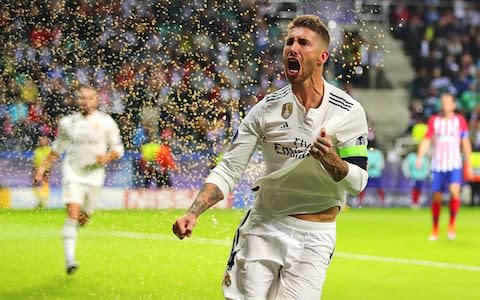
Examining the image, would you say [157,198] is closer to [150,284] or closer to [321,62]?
[150,284]

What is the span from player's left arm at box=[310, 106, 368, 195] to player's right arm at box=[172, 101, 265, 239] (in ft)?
1.45

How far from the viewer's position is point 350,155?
5.24m

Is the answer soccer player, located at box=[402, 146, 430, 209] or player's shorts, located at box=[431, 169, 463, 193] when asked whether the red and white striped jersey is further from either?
soccer player, located at box=[402, 146, 430, 209]

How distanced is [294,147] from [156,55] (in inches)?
280

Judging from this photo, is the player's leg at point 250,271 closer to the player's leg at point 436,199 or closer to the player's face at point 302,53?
the player's face at point 302,53

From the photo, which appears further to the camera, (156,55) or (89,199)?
(156,55)

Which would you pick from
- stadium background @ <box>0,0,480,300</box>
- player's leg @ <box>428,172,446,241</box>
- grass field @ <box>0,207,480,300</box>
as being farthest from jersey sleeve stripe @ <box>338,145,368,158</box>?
player's leg @ <box>428,172,446,241</box>

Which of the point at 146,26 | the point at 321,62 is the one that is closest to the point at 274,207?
the point at 321,62

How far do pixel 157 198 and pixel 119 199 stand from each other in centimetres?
167

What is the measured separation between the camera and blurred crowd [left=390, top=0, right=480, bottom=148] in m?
27.3

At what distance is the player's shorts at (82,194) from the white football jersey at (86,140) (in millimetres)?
93

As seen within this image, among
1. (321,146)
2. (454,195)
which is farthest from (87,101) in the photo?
(321,146)

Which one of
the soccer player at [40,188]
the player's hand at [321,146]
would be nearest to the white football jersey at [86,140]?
the soccer player at [40,188]

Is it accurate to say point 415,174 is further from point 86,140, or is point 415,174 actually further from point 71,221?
point 71,221
